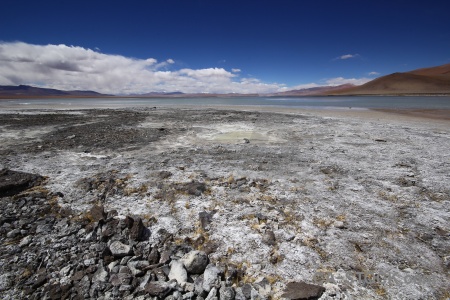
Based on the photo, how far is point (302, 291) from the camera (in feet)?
7.91

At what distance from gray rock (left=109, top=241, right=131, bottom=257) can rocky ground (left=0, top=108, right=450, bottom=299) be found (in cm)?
2

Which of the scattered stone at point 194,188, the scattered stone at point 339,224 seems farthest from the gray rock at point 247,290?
the scattered stone at point 194,188

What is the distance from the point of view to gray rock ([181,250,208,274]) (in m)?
2.70

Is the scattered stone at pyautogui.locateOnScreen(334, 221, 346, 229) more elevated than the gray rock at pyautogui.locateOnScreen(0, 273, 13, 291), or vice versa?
the scattered stone at pyautogui.locateOnScreen(334, 221, 346, 229)

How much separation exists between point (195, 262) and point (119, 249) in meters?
1.03

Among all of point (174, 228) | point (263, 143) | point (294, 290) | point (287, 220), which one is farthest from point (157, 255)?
point (263, 143)

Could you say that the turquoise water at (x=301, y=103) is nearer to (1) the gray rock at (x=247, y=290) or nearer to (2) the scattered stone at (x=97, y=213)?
(2) the scattered stone at (x=97, y=213)

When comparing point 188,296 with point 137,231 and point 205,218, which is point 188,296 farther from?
point 205,218

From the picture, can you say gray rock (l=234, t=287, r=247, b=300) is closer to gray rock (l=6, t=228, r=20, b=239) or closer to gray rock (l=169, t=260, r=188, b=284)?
gray rock (l=169, t=260, r=188, b=284)

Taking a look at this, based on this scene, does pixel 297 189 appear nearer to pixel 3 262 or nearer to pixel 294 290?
pixel 294 290

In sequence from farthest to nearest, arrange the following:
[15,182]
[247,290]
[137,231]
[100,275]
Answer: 1. [15,182]
2. [137,231]
3. [100,275]
4. [247,290]

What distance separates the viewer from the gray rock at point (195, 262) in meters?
2.70

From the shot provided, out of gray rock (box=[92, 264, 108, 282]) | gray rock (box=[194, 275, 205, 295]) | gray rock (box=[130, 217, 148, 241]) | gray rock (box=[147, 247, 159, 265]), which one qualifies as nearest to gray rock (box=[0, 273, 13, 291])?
gray rock (box=[92, 264, 108, 282])

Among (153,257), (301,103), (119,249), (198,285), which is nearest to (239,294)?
(198,285)
